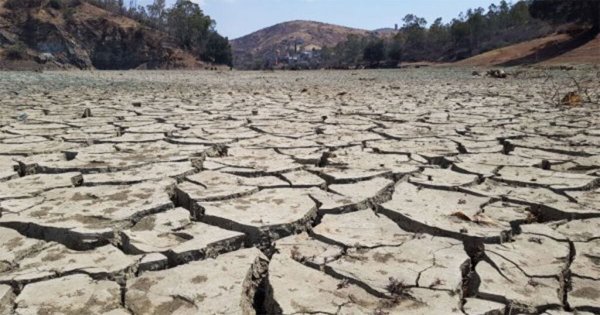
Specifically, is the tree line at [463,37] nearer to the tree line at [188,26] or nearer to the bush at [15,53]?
the tree line at [188,26]

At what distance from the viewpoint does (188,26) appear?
1873 inches

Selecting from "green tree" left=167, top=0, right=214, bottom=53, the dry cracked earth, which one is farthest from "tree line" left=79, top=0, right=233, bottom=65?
the dry cracked earth

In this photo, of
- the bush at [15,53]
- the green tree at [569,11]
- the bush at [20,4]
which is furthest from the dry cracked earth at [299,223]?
the bush at [20,4]

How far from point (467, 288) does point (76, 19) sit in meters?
46.9

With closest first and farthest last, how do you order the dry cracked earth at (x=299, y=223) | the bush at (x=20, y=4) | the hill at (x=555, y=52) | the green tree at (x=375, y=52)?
the dry cracked earth at (x=299, y=223) < the hill at (x=555, y=52) < the bush at (x=20, y=4) < the green tree at (x=375, y=52)

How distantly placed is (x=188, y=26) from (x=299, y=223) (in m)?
48.5

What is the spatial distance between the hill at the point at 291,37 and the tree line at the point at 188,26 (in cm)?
4564

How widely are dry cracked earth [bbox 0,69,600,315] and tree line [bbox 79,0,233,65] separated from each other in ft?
143

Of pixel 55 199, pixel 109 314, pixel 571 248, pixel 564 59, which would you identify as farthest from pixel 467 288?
pixel 564 59

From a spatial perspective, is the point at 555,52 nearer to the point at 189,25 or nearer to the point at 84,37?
the point at 189,25

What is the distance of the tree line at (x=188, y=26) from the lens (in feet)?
152

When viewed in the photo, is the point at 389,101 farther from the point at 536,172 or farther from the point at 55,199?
the point at 55,199

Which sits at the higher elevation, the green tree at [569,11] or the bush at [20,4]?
the bush at [20,4]

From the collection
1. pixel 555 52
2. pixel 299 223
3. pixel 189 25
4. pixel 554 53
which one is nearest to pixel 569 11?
pixel 555 52
